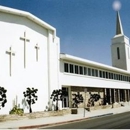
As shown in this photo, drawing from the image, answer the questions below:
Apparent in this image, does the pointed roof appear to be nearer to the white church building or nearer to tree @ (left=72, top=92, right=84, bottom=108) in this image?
the white church building

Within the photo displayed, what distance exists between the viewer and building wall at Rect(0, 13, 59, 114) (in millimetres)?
20828

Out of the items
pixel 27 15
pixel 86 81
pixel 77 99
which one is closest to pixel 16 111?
pixel 27 15

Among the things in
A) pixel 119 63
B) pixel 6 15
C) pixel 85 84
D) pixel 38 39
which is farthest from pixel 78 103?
pixel 119 63

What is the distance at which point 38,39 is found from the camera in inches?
981

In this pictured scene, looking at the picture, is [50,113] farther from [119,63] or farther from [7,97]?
[119,63]

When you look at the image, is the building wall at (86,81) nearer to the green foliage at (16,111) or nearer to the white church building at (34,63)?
the white church building at (34,63)

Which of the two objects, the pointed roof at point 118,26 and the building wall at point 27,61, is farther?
the pointed roof at point 118,26

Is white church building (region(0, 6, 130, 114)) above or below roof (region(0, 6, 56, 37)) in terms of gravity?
below

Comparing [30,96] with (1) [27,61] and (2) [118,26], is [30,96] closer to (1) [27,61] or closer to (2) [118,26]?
(1) [27,61]

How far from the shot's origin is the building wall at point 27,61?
20.8 metres

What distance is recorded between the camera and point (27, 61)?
22922mm

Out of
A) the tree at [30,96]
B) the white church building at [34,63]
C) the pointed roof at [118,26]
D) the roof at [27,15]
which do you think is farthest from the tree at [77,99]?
the pointed roof at [118,26]

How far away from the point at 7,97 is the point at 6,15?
7235 millimetres

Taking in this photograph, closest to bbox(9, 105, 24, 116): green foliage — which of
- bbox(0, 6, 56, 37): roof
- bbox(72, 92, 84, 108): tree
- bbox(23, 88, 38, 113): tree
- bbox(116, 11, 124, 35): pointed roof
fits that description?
bbox(23, 88, 38, 113): tree
